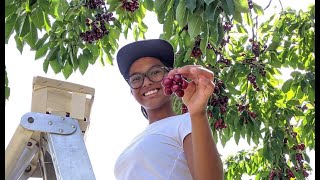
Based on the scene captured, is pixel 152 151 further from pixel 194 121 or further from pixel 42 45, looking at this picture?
pixel 42 45

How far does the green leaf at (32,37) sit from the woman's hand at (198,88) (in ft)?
4.76

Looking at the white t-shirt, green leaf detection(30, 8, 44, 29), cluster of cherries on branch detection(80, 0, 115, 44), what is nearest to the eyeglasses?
the white t-shirt

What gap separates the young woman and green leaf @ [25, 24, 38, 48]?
2.83 ft

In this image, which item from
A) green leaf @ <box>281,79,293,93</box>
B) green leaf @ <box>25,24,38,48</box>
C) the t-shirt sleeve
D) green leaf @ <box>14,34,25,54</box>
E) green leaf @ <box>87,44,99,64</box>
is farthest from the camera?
green leaf @ <box>281,79,293,93</box>

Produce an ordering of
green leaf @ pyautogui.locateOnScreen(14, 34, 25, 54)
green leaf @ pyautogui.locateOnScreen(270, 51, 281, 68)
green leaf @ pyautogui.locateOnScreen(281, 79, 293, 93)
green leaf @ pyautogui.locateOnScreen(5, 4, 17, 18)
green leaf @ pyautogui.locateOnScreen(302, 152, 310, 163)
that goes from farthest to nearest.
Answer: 1. green leaf @ pyautogui.locateOnScreen(302, 152, 310, 163)
2. green leaf @ pyautogui.locateOnScreen(270, 51, 281, 68)
3. green leaf @ pyautogui.locateOnScreen(281, 79, 293, 93)
4. green leaf @ pyautogui.locateOnScreen(14, 34, 25, 54)
5. green leaf @ pyautogui.locateOnScreen(5, 4, 17, 18)

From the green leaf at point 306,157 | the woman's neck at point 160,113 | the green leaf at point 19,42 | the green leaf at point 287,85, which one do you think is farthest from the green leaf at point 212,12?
the green leaf at point 306,157

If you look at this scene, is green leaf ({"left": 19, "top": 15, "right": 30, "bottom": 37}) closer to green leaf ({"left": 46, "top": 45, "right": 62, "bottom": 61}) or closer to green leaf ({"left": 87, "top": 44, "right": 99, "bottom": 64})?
green leaf ({"left": 46, "top": 45, "right": 62, "bottom": 61})

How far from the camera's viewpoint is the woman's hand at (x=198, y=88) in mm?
1427

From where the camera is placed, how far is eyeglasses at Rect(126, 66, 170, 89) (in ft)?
6.09

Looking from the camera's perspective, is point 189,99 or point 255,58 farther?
point 255,58

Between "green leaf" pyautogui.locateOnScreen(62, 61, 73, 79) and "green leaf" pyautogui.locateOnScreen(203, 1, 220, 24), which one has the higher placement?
"green leaf" pyautogui.locateOnScreen(203, 1, 220, 24)

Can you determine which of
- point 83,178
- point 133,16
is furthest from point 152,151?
point 133,16

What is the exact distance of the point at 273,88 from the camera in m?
3.83
